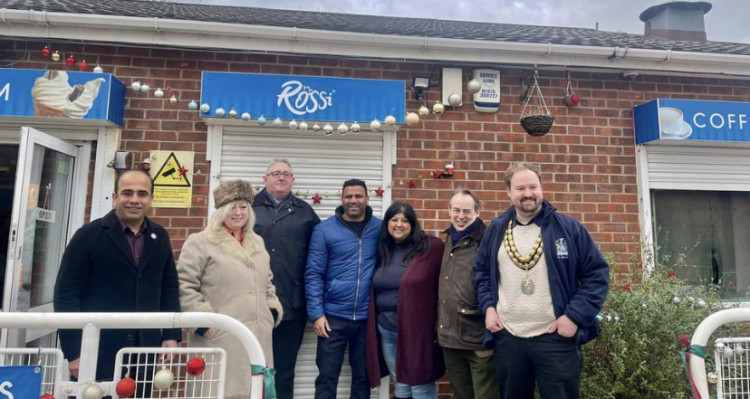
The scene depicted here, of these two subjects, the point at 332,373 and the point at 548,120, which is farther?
the point at 548,120

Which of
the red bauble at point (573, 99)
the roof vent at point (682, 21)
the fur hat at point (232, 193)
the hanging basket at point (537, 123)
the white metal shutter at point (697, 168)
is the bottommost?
the fur hat at point (232, 193)

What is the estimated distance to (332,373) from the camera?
344cm

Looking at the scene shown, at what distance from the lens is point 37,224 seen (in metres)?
3.56

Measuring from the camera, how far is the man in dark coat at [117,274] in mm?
2381

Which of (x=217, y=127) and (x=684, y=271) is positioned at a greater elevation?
(x=217, y=127)

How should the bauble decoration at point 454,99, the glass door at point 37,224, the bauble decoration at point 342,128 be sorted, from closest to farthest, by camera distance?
1. the glass door at point 37,224
2. the bauble decoration at point 342,128
3. the bauble decoration at point 454,99

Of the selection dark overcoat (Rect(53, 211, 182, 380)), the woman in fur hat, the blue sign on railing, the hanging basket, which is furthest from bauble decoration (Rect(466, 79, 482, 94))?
the blue sign on railing

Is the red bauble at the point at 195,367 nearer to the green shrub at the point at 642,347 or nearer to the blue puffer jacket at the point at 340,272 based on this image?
the blue puffer jacket at the point at 340,272

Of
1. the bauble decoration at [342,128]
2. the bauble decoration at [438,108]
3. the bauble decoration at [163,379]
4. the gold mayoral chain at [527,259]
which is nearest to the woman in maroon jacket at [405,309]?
the gold mayoral chain at [527,259]

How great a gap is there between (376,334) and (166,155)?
2.24 meters

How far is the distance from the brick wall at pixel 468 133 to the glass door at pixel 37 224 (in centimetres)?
54

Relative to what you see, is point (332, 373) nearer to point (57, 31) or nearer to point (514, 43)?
point (514, 43)

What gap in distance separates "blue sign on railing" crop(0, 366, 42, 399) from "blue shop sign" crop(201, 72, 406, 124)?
2.38 metres

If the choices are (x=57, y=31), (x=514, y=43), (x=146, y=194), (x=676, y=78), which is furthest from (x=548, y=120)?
(x=57, y=31)
